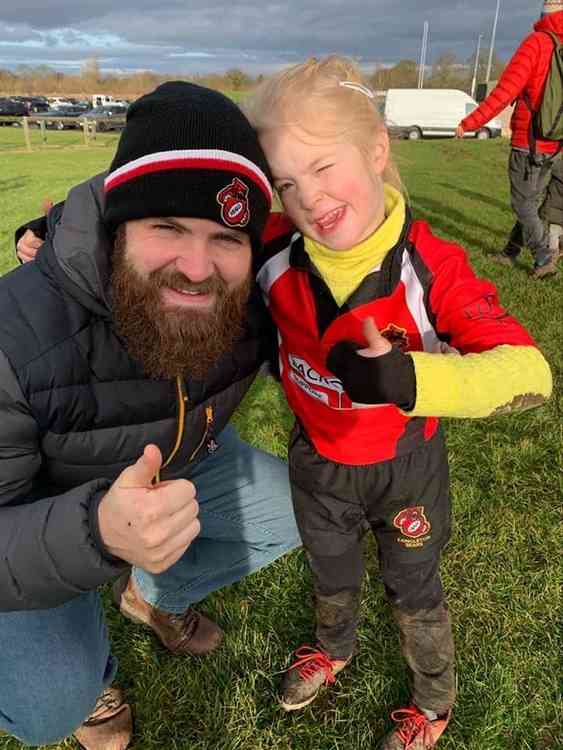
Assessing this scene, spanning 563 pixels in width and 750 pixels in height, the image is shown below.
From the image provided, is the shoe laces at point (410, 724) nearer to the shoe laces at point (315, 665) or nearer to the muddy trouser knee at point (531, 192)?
the shoe laces at point (315, 665)

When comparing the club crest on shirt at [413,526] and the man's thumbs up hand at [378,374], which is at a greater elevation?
the man's thumbs up hand at [378,374]

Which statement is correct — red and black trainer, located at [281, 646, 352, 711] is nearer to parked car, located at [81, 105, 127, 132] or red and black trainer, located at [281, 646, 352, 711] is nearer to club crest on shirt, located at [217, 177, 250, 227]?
club crest on shirt, located at [217, 177, 250, 227]

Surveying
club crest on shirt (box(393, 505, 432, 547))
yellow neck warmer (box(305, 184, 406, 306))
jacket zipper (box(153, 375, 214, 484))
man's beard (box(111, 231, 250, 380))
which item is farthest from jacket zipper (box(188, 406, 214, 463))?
club crest on shirt (box(393, 505, 432, 547))

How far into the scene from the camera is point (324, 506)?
214cm

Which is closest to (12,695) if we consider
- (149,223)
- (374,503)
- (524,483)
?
(374,503)

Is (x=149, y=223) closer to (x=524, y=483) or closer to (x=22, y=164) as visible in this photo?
(x=524, y=483)

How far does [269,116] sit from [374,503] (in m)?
1.29

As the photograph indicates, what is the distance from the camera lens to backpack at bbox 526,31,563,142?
550 cm

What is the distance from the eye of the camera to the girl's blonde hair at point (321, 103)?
1869 millimetres

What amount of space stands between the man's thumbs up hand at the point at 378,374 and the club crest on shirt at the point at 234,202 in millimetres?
669

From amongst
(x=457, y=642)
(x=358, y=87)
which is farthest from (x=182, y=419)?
(x=457, y=642)

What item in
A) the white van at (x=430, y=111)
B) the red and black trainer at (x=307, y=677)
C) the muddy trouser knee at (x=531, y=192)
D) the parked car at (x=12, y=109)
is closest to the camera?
the red and black trainer at (x=307, y=677)

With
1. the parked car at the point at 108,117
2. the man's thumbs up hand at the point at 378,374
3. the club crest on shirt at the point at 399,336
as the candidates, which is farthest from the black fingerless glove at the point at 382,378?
the parked car at the point at 108,117

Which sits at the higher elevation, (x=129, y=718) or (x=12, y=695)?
(x=12, y=695)
